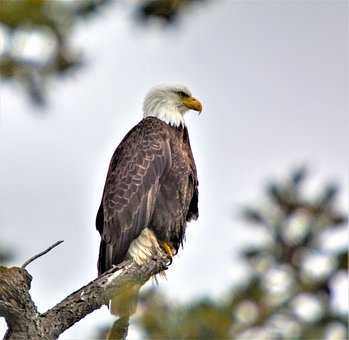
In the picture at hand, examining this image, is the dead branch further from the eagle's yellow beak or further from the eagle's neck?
the eagle's yellow beak

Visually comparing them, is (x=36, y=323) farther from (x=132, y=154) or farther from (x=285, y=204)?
(x=132, y=154)

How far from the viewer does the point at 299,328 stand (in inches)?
71.0

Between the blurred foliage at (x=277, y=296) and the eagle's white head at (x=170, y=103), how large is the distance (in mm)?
5772

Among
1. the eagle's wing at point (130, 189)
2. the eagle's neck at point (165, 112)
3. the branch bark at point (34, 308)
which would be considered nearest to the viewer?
the branch bark at point (34, 308)

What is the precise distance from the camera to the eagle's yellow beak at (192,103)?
25.7 feet

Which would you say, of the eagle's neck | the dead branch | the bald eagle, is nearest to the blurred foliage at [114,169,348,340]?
the dead branch

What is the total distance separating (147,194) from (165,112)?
113cm

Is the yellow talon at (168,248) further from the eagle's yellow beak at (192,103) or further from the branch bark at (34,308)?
the branch bark at (34,308)

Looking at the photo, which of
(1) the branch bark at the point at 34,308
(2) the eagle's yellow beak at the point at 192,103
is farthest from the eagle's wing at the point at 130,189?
(1) the branch bark at the point at 34,308

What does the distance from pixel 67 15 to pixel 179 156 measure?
5391 millimetres

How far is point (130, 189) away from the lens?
713cm

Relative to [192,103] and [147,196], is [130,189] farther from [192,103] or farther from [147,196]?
[192,103]

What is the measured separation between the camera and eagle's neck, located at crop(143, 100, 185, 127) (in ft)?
25.5

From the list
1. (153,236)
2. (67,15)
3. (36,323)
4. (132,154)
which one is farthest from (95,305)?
(67,15)
